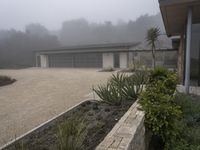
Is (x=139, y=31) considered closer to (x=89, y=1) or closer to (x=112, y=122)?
(x=89, y=1)

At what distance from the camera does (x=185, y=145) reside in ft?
13.7

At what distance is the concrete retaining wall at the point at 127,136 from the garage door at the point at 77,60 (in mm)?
26987

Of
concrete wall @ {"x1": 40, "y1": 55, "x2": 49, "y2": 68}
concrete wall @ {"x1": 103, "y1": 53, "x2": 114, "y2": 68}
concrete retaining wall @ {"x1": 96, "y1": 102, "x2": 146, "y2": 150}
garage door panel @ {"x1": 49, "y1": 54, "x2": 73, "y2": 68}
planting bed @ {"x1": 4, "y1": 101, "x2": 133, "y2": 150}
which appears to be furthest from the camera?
concrete wall @ {"x1": 40, "y1": 55, "x2": 49, "y2": 68}

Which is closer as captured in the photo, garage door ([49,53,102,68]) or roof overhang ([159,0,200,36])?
roof overhang ([159,0,200,36])

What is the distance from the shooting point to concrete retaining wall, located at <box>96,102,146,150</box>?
3164 mm

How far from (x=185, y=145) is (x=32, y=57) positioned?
139 feet

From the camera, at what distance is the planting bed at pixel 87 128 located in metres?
3.89

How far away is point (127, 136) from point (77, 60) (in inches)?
1185

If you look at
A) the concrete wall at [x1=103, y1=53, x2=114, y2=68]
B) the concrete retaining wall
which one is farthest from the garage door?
the concrete retaining wall

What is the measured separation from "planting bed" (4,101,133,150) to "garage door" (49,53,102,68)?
80.3 feet

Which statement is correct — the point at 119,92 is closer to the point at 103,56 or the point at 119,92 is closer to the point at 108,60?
the point at 108,60

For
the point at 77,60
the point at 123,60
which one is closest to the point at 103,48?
the point at 123,60

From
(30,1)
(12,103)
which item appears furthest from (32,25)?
(12,103)

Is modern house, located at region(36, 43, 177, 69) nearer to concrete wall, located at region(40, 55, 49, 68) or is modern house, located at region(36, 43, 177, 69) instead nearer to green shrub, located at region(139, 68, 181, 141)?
concrete wall, located at region(40, 55, 49, 68)
